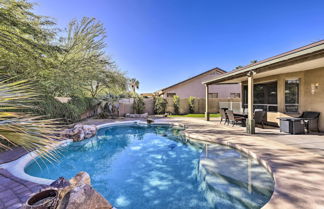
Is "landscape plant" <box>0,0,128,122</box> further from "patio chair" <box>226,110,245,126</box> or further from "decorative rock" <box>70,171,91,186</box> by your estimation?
"patio chair" <box>226,110,245,126</box>

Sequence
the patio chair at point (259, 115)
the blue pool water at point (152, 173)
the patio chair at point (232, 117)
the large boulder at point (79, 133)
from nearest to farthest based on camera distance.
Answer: the blue pool water at point (152, 173)
the large boulder at point (79, 133)
the patio chair at point (259, 115)
the patio chair at point (232, 117)

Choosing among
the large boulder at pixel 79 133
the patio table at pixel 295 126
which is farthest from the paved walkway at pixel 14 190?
the patio table at pixel 295 126

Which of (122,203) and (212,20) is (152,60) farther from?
(122,203)

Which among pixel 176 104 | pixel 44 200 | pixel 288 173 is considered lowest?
pixel 288 173

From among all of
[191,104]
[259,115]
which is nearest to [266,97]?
[259,115]

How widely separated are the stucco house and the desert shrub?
2.61 m

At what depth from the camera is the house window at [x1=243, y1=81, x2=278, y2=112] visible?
29.4 feet

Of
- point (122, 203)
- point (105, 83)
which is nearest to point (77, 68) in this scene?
point (105, 83)

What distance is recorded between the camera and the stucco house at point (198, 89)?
18500mm

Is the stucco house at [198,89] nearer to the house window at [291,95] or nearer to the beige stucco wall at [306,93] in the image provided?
the beige stucco wall at [306,93]

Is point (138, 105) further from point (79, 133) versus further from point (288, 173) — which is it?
point (288, 173)

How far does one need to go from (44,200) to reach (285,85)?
11.0 m

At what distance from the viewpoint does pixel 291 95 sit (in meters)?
8.08

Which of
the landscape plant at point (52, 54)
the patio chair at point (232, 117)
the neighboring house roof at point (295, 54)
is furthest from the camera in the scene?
the patio chair at point (232, 117)
